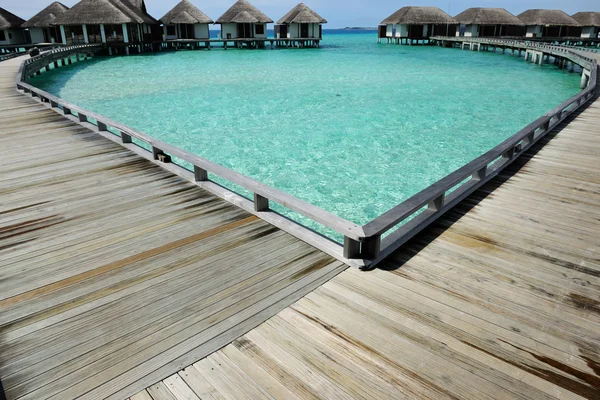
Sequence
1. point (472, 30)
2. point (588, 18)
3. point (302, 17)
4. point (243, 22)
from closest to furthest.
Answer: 1. point (243, 22)
2. point (302, 17)
3. point (588, 18)
4. point (472, 30)

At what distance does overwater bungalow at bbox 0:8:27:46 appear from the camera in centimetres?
4249

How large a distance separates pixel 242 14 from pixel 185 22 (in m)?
7.32

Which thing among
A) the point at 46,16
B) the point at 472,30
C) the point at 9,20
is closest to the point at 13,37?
the point at 9,20

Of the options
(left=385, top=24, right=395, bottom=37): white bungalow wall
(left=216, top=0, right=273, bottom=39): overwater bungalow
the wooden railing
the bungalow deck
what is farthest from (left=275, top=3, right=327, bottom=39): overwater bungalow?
the bungalow deck

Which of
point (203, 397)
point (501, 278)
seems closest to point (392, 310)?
point (501, 278)

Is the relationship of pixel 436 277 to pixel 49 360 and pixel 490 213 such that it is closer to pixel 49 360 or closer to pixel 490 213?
pixel 490 213

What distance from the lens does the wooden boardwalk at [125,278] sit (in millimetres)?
2729

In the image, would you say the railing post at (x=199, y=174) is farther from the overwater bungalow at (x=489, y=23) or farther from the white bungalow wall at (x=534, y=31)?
the white bungalow wall at (x=534, y=31)

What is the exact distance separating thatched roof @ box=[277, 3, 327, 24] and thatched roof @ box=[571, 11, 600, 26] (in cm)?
3665

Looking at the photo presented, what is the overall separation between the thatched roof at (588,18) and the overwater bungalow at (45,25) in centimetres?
6783

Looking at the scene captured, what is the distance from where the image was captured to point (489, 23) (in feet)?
179

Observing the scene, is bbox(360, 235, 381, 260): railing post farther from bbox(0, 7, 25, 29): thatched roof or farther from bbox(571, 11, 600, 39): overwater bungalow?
bbox(571, 11, 600, 39): overwater bungalow

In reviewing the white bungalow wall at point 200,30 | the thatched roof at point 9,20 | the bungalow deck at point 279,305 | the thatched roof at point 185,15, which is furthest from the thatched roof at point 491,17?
the bungalow deck at point 279,305

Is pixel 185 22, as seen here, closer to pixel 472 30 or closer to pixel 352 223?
pixel 472 30
